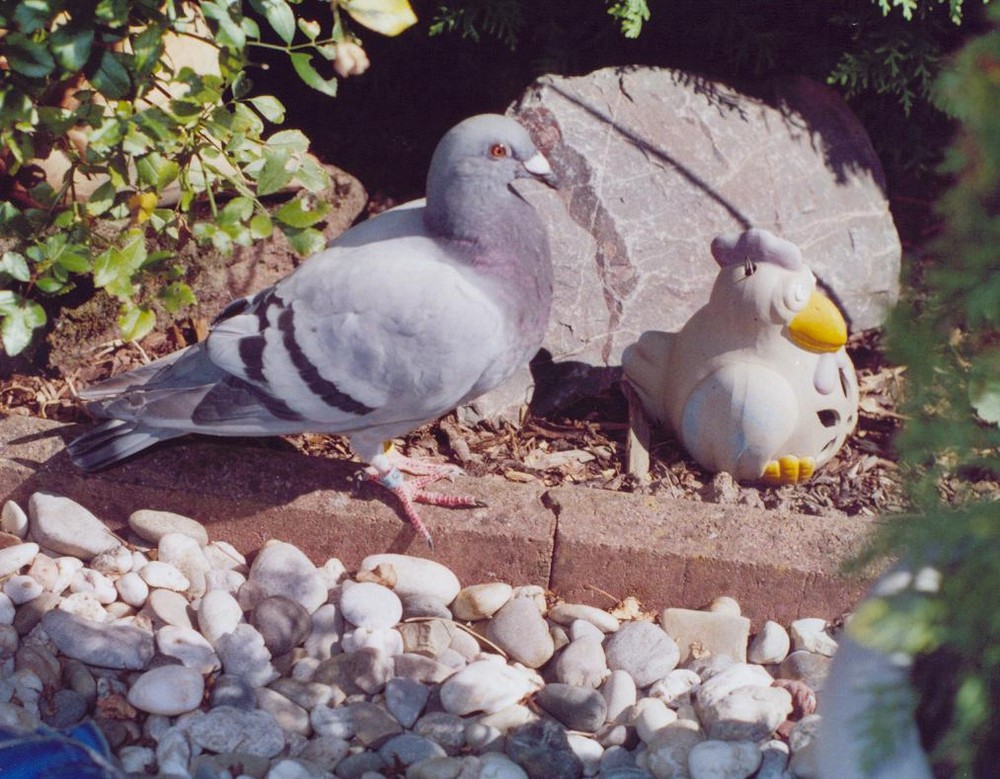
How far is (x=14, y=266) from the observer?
2.34 m

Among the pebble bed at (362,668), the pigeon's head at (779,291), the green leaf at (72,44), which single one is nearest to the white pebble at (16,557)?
the pebble bed at (362,668)

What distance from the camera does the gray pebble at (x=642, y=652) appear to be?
2.30m

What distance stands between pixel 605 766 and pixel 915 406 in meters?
1.19

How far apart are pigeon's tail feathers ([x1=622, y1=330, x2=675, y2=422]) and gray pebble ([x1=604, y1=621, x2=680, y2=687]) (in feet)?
2.40

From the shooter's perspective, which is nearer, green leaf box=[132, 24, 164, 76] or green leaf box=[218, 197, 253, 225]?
green leaf box=[132, 24, 164, 76]

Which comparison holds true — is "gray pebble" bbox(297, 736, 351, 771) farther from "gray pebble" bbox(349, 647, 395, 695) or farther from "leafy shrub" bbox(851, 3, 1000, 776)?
"leafy shrub" bbox(851, 3, 1000, 776)

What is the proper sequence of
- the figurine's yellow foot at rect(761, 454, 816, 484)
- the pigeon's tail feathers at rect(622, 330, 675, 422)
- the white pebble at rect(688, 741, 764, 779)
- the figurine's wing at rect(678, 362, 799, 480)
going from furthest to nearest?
the pigeon's tail feathers at rect(622, 330, 675, 422), the figurine's yellow foot at rect(761, 454, 816, 484), the figurine's wing at rect(678, 362, 799, 480), the white pebble at rect(688, 741, 764, 779)


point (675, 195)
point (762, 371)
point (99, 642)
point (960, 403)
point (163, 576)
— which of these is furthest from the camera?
point (675, 195)

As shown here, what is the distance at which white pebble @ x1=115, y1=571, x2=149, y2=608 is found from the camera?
7.80 ft

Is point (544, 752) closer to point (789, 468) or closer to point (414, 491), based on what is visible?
point (414, 491)

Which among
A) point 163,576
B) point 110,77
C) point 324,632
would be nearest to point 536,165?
point 110,77

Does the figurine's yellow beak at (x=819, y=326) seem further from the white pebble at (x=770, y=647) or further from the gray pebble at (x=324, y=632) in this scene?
the gray pebble at (x=324, y=632)

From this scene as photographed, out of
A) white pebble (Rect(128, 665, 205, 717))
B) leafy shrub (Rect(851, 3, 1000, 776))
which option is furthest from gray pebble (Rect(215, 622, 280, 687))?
leafy shrub (Rect(851, 3, 1000, 776))

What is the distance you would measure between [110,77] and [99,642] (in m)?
1.07
